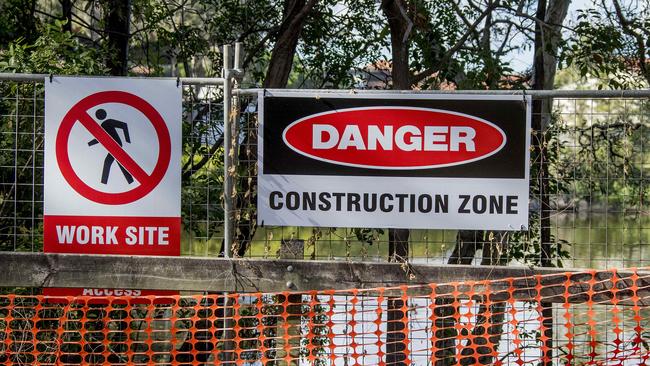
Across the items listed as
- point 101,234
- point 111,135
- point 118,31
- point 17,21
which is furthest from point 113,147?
point 118,31

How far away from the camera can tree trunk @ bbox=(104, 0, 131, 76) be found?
1162 cm

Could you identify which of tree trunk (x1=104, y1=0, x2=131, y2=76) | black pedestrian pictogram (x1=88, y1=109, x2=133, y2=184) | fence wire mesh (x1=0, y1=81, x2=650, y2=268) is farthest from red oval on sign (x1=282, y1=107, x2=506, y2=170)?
tree trunk (x1=104, y1=0, x2=131, y2=76)

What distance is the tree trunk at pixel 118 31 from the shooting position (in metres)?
11.6

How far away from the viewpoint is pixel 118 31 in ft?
39.7

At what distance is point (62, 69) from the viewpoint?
28.1ft

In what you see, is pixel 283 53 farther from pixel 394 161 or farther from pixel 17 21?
pixel 394 161

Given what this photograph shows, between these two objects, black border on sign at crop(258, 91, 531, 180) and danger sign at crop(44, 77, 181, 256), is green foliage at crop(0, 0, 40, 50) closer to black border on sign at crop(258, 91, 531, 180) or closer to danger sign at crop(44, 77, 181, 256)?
danger sign at crop(44, 77, 181, 256)

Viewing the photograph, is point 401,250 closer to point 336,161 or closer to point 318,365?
point 336,161

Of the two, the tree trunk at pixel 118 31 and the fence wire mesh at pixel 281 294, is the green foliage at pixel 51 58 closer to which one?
the fence wire mesh at pixel 281 294

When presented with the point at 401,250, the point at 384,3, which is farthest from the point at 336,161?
the point at 384,3

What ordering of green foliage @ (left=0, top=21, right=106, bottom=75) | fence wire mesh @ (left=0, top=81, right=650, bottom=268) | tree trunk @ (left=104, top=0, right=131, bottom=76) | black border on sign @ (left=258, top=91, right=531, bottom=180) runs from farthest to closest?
tree trunk @ (left=104, top=0, right=131, bottom=76) → green foliage @ (left=0, top=21, right=106, bottom=75) → fence wire mesh @ (left=0, top=81, right=650, bottom=268) → black border on sign @ (left=258, top=91, right=531, bottom=180)

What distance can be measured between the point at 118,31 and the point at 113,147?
596cm

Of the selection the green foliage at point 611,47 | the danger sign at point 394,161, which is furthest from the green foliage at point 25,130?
the green foliage at point 611,47

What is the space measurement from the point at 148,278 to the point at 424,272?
6.06 ft
